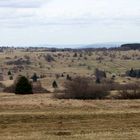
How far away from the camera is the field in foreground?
2039 centimetres

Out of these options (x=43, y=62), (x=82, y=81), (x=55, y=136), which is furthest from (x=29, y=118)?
(x=43, y=62)

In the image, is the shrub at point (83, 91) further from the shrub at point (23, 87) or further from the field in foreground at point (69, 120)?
the field in foreground at point (69, 120)

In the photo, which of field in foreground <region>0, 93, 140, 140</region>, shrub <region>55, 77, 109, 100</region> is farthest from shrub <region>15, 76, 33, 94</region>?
field in foreground <region>0, 93, 140, 140</region>

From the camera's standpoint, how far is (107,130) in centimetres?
2195

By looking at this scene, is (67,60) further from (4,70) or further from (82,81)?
(82,81)

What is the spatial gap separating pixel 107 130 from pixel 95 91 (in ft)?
67.1

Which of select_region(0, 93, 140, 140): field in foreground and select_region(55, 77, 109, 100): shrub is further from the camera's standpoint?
select_region(55, 77, 109, 100): shrub

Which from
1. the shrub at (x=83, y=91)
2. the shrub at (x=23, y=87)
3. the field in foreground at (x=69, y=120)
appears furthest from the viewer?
the shrub at (x=23, y=87)

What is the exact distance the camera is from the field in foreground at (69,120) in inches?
803

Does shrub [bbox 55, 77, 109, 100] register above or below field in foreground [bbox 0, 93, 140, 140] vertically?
below

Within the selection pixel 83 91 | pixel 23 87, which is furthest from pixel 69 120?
pixel 23 87

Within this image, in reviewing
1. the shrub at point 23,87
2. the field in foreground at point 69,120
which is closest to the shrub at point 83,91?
the shrub at point 23,87

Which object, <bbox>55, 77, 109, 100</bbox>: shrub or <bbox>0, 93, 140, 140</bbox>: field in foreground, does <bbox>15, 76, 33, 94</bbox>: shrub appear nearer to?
<bbox>55, 77, 109, 100</bbox>: shrub

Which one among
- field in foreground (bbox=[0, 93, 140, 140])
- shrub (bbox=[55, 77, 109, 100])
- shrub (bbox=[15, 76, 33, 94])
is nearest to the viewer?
field in foreground (bbox=[0, 93, 140, 140])
